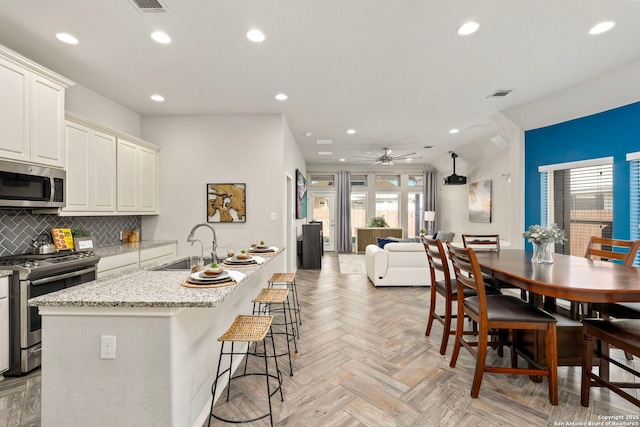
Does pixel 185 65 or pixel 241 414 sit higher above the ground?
pixel 185 65

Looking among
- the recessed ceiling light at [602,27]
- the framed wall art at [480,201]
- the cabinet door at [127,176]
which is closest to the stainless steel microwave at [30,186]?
the cabinet door at [127,176]

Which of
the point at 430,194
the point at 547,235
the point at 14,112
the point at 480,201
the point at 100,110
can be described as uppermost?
the point at 100,110

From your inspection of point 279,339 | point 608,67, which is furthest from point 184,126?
point 608,67

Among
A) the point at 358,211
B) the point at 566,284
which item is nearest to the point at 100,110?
the point at 566,284

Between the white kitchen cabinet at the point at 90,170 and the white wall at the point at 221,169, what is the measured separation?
0.90 meters

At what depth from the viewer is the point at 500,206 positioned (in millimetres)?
6309

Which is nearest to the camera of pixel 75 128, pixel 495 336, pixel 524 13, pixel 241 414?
pixel 241 414

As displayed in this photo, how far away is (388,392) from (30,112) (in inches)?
148

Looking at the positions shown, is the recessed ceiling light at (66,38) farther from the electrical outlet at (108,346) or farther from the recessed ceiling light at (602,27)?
the recessed ceiling light at (602,27)

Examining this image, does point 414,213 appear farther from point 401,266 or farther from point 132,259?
point 132,259

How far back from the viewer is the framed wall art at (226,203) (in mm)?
4504

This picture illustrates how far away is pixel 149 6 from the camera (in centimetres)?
215

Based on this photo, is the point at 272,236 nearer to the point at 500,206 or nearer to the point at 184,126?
the point at 184,126

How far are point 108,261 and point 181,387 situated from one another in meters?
2.37
